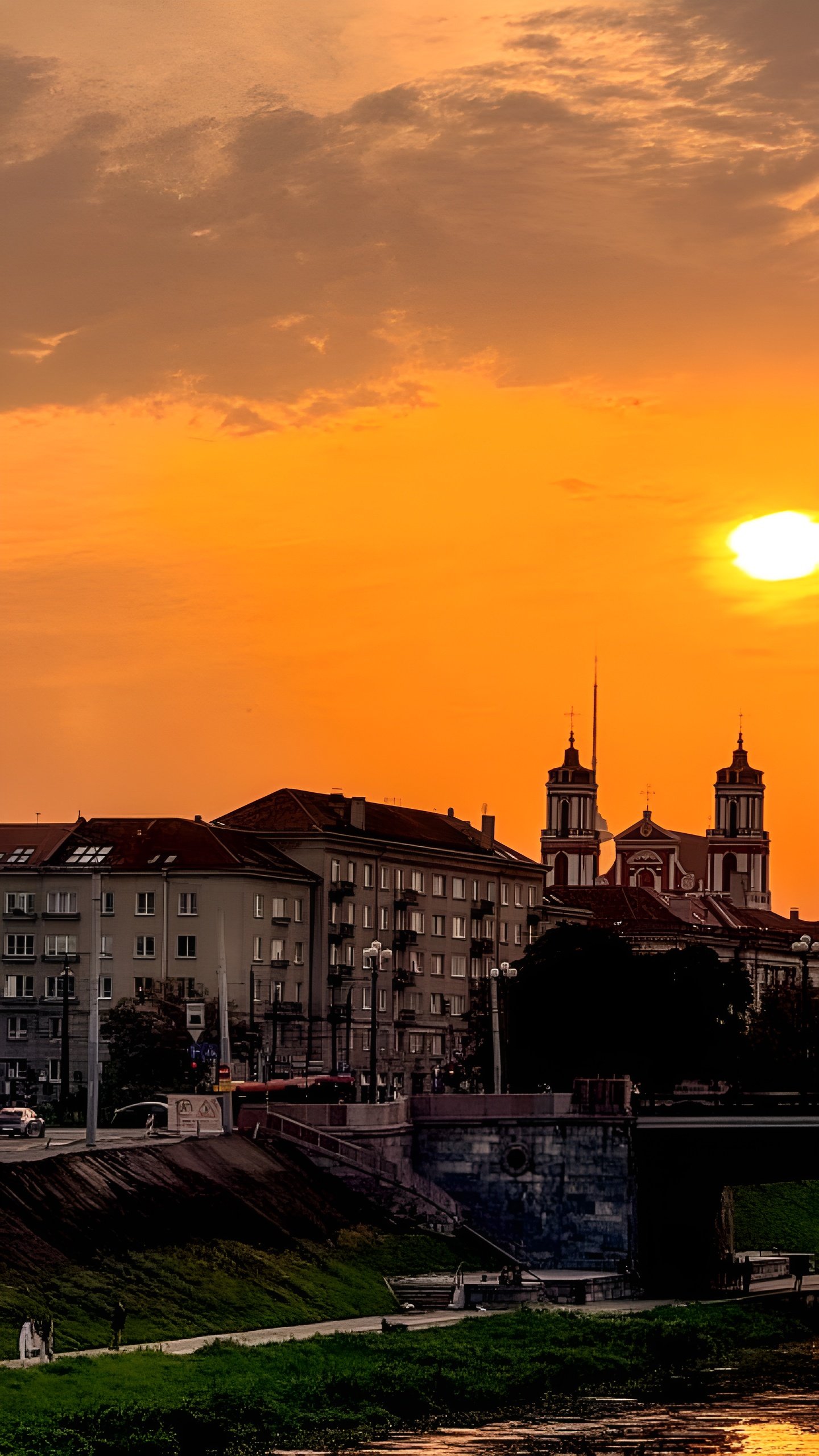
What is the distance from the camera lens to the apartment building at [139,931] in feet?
532

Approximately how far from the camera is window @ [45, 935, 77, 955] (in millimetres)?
164750

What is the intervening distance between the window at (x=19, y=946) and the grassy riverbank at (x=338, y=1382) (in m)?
82.0

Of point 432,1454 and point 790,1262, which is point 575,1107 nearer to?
point 790,1262

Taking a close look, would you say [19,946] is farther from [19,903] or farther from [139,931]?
[139,931]

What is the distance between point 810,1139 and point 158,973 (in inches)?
2712

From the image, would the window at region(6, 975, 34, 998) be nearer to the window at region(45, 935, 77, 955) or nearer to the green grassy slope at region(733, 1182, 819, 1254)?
the window at region(45, 935, 77, 955)

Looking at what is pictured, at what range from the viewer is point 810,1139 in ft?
330

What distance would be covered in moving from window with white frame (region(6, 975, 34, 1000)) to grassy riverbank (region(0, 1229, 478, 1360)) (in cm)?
7100

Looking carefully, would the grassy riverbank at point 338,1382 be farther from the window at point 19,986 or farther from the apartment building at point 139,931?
the window at point 19,986

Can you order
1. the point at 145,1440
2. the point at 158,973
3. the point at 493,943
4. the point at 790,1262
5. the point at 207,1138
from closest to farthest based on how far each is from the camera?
the point at 145,1440, the point at 207,1138, the point at 790,1262, the point at 158,973, the point at 493,943

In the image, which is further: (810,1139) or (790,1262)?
(790,1262)

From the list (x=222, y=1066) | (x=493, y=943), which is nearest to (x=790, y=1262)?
(x=222, y=1066)

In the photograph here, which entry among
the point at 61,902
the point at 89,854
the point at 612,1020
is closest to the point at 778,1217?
the point at 612,1020

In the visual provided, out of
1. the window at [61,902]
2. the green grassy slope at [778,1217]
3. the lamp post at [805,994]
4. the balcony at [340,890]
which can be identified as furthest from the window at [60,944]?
the green grassy slope at [778,1217]
